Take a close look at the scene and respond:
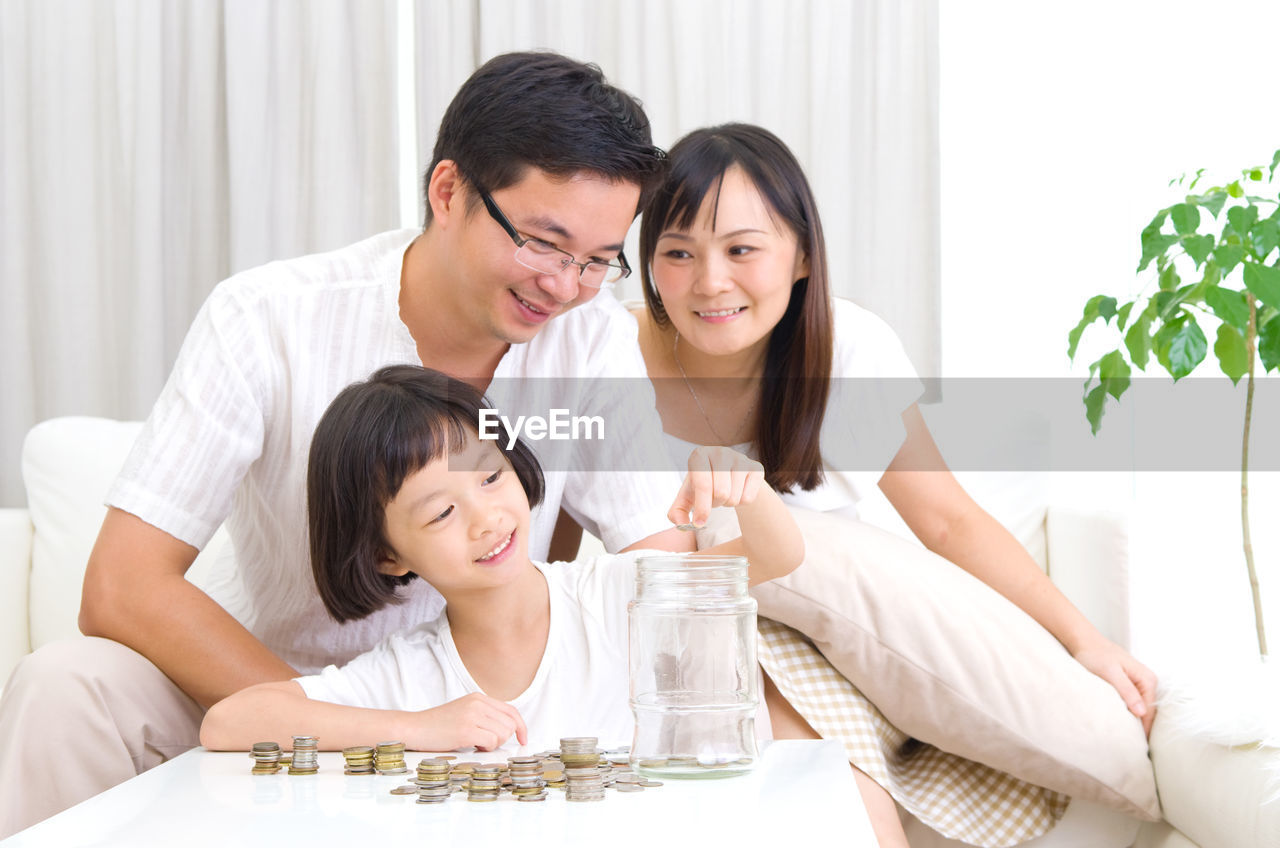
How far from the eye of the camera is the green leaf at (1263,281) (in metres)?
1.65

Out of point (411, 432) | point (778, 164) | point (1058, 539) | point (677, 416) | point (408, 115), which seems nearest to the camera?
point (411, 432)

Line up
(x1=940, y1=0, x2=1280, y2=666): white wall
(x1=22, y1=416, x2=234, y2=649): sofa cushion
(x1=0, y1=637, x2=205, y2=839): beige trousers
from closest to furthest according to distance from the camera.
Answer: (x1=0, y1=637, x2=205, y2=839): beige trousers < (x1=22, y1=416, x2=234, y2=649): sofa cushion < (x1=940, y1=0, x2=1280, y2=666): white wall

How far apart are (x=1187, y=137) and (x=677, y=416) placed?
4.96 feet

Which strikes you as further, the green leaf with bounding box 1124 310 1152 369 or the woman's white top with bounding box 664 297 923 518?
the green leaf with bounding box 1124 310 1152 369

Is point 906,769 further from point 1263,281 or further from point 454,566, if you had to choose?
point 1263,281

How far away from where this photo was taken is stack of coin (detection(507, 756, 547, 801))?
75cm

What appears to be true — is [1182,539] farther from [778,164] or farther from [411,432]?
[411,432]

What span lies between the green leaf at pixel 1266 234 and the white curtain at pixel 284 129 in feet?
2.59

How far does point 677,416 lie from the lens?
1.73 meters

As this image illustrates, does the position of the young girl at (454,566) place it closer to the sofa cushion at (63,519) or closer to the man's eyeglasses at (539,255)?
the man's eyeglasses at (539,255)

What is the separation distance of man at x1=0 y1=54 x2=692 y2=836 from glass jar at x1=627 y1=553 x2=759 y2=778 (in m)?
0.54

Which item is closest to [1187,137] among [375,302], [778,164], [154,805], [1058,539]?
[1058,539]

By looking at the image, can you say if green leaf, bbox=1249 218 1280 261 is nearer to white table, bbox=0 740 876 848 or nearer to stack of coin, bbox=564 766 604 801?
white table, bbox=0 740 876 848

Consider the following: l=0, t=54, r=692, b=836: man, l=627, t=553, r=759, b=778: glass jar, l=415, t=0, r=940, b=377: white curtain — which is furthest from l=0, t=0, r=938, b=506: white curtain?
l=627, t=553, r=759, b=778: glass jar
